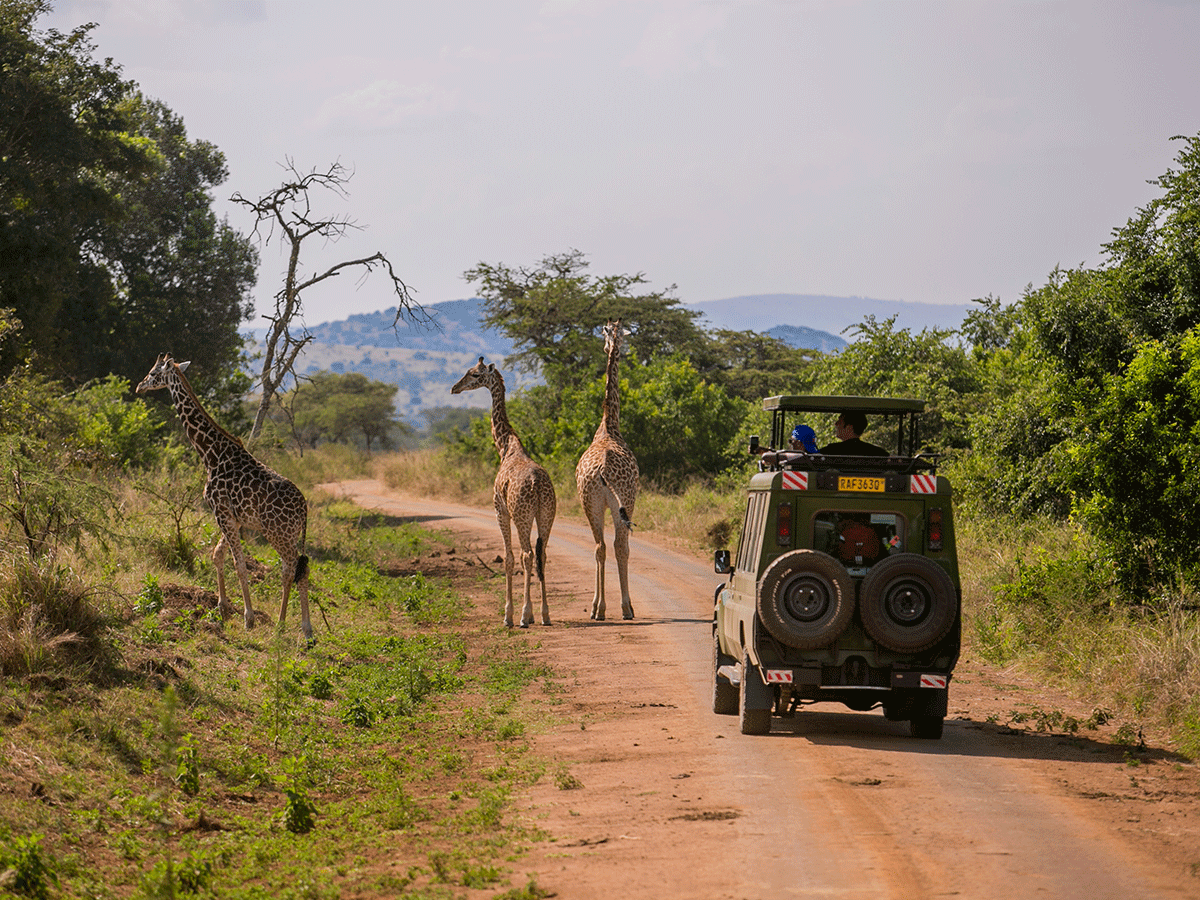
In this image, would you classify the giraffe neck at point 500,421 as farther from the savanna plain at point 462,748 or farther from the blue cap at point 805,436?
the blue cap at point 805,436

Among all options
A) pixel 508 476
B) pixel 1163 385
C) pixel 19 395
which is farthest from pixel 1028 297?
pixel 19 395

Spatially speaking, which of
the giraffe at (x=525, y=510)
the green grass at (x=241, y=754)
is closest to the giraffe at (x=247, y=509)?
the green grass at (x=241, y=754)

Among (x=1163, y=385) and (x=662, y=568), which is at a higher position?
(x=1163, y=385)

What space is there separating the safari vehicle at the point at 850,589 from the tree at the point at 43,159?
17.2 metres

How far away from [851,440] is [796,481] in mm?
1528

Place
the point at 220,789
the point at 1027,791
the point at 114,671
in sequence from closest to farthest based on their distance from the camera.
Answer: the point at 1027,791, the point at 220,789, the point at 114,671

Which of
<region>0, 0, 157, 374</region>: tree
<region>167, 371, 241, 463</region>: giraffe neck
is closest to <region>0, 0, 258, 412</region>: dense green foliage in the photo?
<region>0, 0, 157, 374</region>: tree

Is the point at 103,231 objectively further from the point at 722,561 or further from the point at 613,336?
the point at 722,561

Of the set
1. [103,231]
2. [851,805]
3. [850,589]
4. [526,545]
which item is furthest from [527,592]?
[103,231]

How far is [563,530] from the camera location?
2653cm

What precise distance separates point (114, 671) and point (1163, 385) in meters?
10.0

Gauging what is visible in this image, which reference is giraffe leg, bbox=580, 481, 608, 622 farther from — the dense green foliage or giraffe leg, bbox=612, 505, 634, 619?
the dense green foliage

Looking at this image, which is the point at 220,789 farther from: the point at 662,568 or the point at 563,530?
the point at 563,530

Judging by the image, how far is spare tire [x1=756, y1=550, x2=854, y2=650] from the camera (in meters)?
7.77
